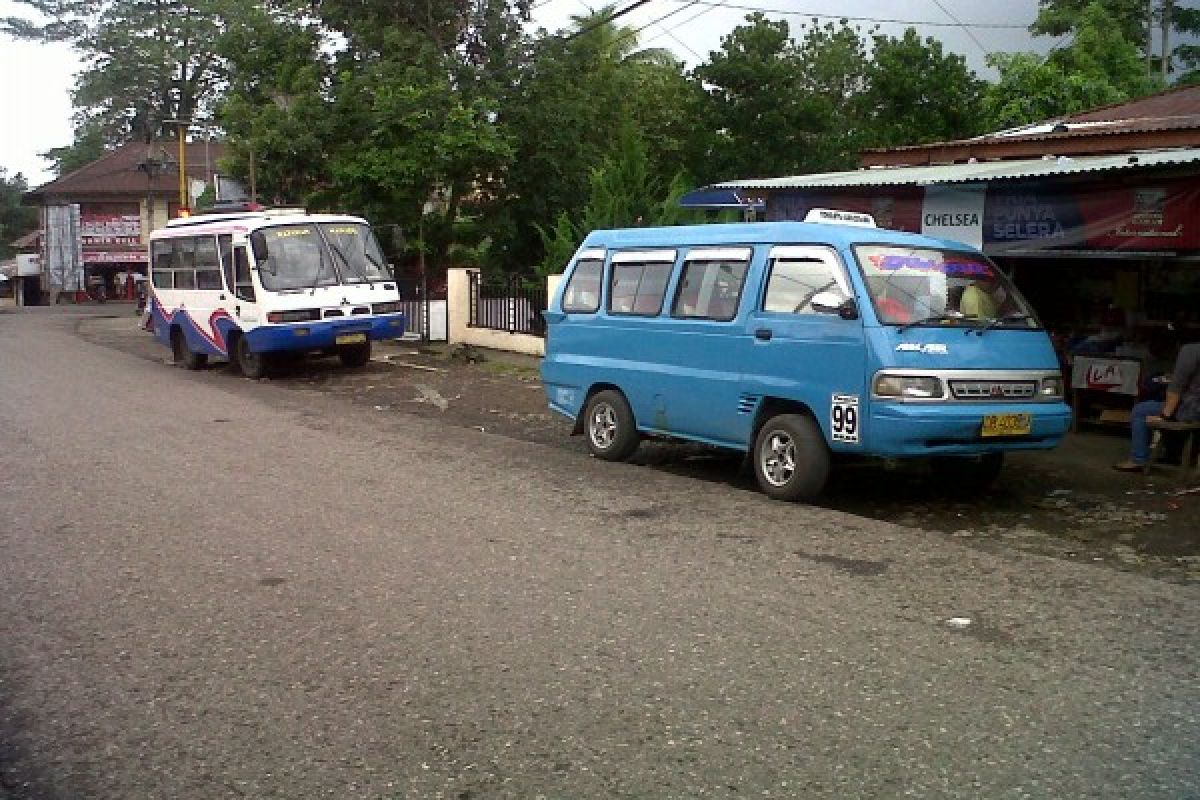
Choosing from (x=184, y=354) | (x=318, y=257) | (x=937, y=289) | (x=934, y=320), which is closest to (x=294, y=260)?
(x=318, y=257)

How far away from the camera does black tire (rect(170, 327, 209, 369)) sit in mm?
21344

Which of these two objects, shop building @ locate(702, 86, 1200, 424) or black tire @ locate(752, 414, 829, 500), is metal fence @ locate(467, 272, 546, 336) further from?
black tire @ locate(752, 414, 829, 500)

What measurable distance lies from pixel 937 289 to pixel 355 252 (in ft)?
40.5

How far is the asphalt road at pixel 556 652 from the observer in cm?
426

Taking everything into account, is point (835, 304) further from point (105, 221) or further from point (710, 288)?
point (105, 221)

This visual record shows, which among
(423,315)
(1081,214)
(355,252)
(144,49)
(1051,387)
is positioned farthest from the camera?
(144,49)

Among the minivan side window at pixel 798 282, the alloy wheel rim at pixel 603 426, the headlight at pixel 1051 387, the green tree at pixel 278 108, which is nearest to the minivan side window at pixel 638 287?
the alloy wheel rim at pixel 603 426

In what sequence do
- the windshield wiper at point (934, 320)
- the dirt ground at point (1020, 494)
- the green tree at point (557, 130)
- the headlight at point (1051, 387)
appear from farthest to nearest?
the green tree at point (557, 130) < the headlight at point (1051, 387) < the windshield wiper at point (934, 320) < the dirt ground at point (1020, 494)

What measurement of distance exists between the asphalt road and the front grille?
1.11 m

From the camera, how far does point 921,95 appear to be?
3247 cm

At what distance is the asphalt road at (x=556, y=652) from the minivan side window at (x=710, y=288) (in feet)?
4.82

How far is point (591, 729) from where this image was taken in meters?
4.59

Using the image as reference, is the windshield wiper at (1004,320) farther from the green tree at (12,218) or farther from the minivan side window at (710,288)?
the green tree at (12,218)

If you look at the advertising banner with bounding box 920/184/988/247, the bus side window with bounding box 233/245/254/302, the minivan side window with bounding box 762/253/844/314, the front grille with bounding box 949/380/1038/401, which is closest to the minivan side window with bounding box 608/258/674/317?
the minivan side window with bounding box 762/253/844/314
